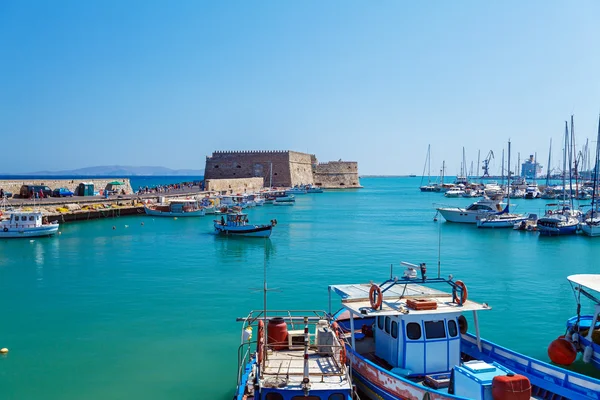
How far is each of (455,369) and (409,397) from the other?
2.89 feet

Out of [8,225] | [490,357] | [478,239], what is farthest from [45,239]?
[490,357]

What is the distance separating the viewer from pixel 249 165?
301 ft

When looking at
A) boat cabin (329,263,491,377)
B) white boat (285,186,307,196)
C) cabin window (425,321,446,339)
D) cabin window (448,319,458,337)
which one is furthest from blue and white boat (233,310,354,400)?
white boat (285,186,307,196)

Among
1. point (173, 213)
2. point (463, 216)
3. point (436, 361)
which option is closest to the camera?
point (436, 361)

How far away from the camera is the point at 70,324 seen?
50.5ft

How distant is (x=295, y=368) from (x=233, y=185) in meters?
71.2

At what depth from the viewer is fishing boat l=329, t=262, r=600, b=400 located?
8.29 metres

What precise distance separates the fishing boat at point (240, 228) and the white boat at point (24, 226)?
436 inches

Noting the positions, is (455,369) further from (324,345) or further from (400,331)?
(324,345)

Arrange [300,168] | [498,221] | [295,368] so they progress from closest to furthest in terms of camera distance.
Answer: [295,368] < [498,221] < [300,168]

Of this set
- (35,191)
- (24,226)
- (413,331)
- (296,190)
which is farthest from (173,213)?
(296,190)

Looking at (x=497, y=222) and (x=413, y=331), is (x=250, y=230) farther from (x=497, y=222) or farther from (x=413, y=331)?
(x=413, y=331)

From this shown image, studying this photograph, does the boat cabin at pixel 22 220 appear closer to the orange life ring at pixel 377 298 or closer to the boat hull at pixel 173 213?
the boat hull at pixel 173 213

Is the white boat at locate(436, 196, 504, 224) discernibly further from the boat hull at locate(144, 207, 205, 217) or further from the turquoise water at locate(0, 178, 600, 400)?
the boat hull at locate(144, 207, 205, 217)
